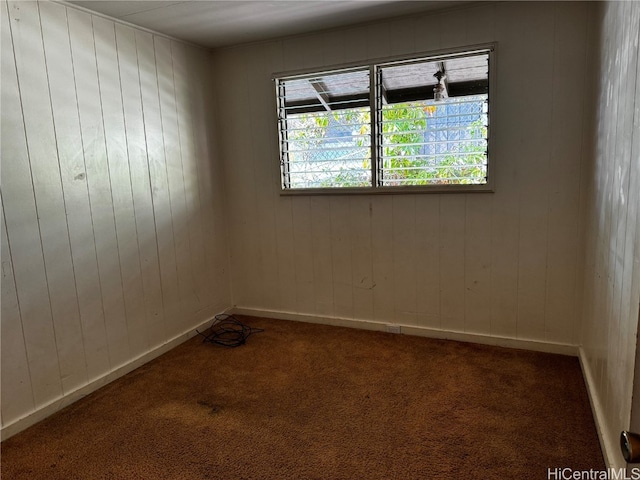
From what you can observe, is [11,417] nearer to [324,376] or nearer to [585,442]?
[324,376]

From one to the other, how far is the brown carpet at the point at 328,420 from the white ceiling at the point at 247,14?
2206 mm

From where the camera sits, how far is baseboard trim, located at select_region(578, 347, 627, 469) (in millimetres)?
1531

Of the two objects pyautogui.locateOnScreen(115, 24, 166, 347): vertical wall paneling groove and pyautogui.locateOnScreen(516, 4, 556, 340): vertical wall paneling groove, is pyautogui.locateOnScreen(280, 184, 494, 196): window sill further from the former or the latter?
pyautogui.locateOnScreen(115, 24, 166, 347): vertical wall paneling groove

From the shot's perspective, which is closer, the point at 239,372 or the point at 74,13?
the point at 74,13

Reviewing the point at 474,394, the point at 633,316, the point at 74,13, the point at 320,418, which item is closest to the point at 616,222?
the point at 633,316

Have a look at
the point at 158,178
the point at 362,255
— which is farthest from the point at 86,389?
the point at 362,255

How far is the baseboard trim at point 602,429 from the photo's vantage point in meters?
1.53

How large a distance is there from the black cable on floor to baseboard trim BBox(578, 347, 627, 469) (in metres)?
2.17

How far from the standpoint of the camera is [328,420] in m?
2.08

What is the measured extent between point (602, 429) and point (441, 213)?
1.51 metres

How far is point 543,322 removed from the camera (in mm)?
2719

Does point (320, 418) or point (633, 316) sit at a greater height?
point (633, 316)

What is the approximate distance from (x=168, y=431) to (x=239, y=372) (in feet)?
2.09
